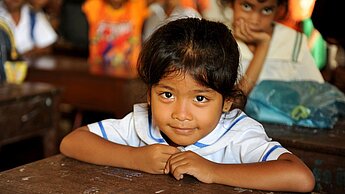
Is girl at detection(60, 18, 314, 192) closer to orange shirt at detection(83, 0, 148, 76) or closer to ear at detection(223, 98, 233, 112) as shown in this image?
ear at detection(223, 98, 233, 112)

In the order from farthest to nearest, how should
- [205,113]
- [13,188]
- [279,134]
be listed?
[279,134]
[205,113]
[13,188]

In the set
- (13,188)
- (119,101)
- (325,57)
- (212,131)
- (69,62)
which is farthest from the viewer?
(325,57)

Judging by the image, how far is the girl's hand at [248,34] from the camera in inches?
97.9

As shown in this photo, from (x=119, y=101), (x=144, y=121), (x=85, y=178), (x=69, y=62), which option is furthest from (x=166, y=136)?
(x=69, y=62)

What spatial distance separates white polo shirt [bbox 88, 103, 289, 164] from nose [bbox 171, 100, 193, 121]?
0.14 meters

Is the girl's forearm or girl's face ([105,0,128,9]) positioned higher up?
the girl's forearm

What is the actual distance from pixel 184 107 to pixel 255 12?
1042 mm

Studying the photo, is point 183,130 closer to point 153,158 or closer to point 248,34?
point 153,158

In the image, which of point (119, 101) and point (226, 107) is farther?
point (119, 101)

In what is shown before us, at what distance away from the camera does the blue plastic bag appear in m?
2.21

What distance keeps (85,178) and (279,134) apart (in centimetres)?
81

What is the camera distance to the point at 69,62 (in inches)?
180

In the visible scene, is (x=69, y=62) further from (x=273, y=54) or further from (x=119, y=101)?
(x=273, y=54)

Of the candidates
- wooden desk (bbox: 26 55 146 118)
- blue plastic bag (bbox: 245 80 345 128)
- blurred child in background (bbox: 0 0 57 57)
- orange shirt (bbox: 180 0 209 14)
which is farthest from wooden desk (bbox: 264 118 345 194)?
orange shirt (bbox: 180 0 209 14)
